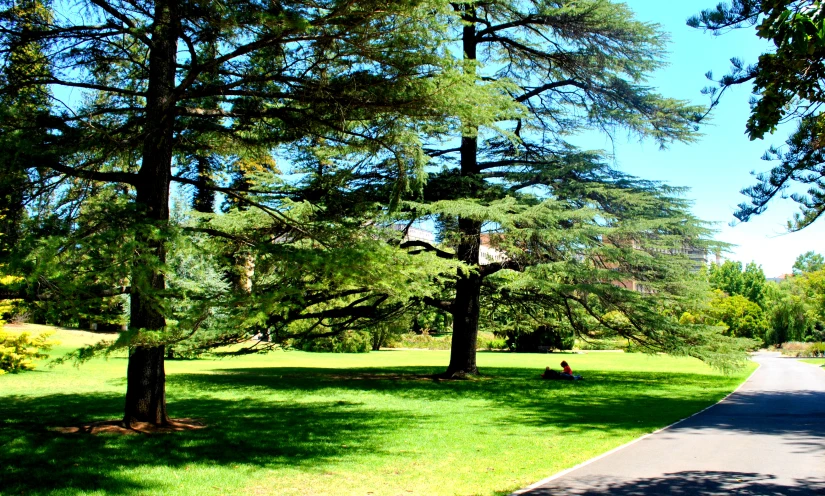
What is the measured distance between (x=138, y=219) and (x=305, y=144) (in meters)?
4.56

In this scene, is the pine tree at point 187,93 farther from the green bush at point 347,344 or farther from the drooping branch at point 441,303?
the green bush at point 347,344

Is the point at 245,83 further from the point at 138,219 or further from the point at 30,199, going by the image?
the point at 30,199

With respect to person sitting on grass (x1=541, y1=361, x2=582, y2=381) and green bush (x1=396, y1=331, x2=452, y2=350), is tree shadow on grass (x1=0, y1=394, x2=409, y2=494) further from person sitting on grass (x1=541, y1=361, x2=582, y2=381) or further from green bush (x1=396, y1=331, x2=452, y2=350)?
green bush (x1=396, y1=331, x2=452, y2=350)

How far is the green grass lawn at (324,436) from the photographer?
6.61 m

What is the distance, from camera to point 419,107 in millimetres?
8875

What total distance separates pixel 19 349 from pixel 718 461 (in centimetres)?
1752

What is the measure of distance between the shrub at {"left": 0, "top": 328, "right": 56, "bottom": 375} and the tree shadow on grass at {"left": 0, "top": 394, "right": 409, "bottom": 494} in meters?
4.60

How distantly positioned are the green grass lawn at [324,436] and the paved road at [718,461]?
1.69ft

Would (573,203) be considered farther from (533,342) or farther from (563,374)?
(533,342)

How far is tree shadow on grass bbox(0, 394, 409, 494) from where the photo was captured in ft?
21.7

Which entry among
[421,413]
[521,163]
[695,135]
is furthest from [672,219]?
[421,413]

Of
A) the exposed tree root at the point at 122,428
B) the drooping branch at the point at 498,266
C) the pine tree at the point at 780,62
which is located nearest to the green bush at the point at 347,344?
the drooping branch at the point at 498,266

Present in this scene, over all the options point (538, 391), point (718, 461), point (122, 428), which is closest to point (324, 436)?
point (122, 428)

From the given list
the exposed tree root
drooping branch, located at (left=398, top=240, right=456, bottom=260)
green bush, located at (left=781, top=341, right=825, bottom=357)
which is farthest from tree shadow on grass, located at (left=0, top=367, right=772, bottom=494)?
green bush, located at (left=781, top=341, right=825, bottom=357)
